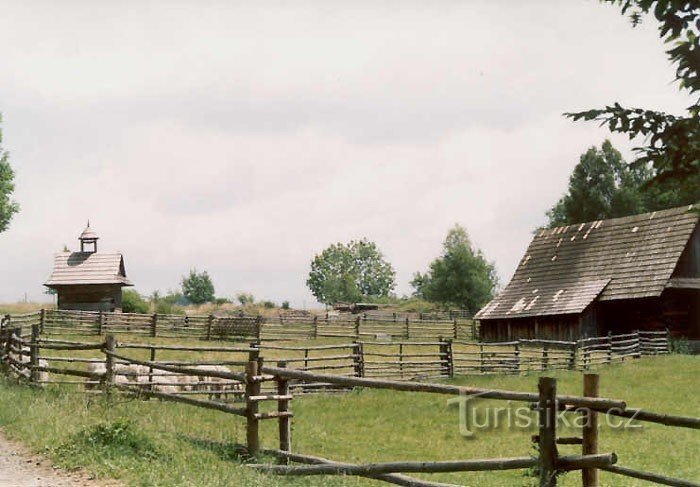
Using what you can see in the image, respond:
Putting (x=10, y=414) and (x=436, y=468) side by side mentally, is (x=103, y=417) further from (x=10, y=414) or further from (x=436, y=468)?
(x=436, y=468)

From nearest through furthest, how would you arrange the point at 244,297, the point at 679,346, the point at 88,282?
1. the point at 679,346
2. the point at 88,282
3. the point at 244,297

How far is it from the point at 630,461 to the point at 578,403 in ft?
18.3

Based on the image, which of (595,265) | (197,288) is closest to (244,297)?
(197,288)

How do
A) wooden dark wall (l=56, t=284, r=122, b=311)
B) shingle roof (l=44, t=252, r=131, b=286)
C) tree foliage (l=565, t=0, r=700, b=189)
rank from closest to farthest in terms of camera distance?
tree foliage (l=565, t=0, r=700, b=189) → shingle roof (l=44, t=252, r=131, b=286) → wooden dark wall (l=56, t=284, r=122, b=311)

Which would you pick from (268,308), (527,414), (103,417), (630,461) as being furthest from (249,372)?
(268,308)

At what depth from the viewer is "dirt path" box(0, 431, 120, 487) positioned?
9734 millimetres

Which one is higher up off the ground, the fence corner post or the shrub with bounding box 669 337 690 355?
the fence corner post

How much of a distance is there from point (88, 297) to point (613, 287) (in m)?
26.4

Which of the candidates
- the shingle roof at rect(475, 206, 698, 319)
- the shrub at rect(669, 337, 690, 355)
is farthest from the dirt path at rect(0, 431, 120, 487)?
the shingle roof at rect(475, 206, 698, 319)

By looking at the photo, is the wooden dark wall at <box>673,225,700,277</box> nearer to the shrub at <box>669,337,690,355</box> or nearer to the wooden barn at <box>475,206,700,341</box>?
the wooden barn at <box>475,206,700,341</box>

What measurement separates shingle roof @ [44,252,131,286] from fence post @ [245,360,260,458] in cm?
3618

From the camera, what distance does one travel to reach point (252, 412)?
37.7 ft

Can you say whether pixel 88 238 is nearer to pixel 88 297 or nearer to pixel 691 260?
pixel 88 297

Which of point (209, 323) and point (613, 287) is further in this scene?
point (209, 323)
